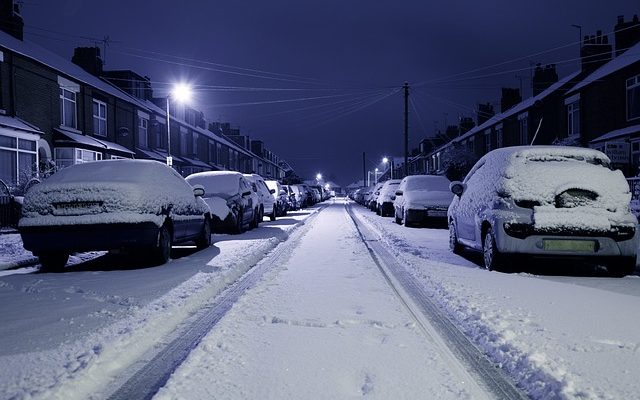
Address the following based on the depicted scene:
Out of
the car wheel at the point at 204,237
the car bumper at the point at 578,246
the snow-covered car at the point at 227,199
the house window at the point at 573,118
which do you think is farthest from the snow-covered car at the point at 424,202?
the house window at the point at 573,118

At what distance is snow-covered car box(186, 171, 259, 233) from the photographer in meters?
13.4

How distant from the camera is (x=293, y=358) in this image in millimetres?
3648

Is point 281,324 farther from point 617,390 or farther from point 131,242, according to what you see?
point 131,242

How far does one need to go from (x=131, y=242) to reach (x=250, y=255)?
7.90 ft

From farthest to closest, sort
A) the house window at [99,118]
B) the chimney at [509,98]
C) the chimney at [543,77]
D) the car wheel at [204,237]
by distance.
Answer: the chimney at [509,98] < the chimney at [543,77] < the house window at [99,118] < the car wheel at [204,237]

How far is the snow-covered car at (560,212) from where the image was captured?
6805 mm

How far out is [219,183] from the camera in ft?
47.5

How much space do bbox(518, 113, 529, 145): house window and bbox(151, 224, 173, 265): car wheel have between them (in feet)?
106

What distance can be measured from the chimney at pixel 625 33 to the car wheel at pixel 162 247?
2785cm

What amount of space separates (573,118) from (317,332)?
99.7 ft

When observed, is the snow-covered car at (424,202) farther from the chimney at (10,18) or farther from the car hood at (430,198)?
the chimney at (10,18)

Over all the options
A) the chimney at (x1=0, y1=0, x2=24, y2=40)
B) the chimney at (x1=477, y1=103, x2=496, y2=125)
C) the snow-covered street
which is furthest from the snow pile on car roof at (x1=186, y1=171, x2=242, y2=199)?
the chimney at (x1=477, y1=103, x2=496, y2=125)

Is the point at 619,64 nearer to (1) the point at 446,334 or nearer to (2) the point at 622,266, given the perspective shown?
(2) the point at 622,266

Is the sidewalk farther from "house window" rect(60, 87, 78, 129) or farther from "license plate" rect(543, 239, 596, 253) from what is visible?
"house window" rect(60, 87, 78, 129)
